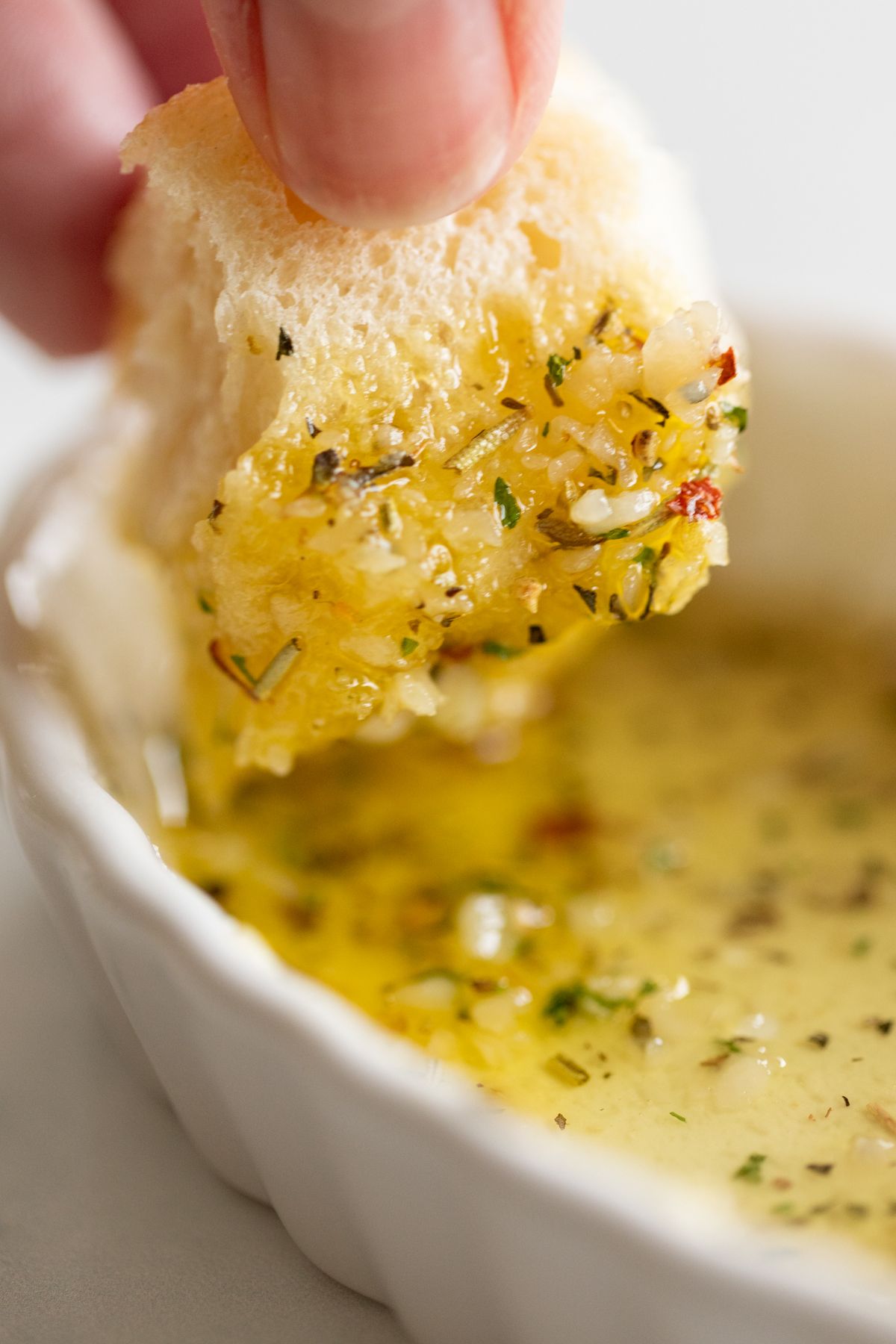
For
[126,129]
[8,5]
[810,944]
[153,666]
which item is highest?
[8,5]

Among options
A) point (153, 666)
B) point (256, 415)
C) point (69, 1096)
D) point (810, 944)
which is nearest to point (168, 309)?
point (256, 415)

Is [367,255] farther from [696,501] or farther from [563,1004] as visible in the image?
[563,1004]

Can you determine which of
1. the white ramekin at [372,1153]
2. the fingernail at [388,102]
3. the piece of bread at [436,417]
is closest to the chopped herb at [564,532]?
the piece of bread at [436,417]

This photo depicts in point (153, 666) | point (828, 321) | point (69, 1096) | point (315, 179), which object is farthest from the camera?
point (828, 321)

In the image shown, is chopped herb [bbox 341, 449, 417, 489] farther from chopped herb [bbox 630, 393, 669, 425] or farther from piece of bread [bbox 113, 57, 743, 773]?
chopped herb [bbox 630, 393, 669, 425]

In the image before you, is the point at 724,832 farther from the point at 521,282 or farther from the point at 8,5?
the point at 8,5

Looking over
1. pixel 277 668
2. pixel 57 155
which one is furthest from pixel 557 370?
pixel 57 155
